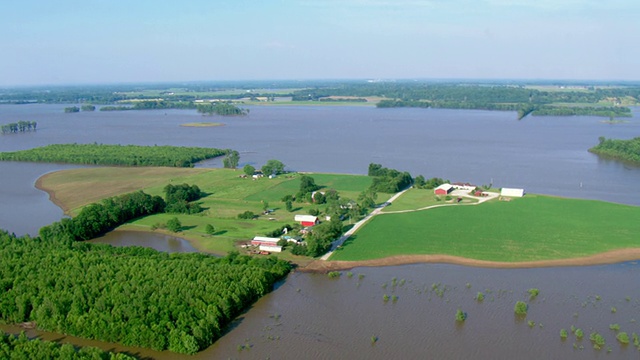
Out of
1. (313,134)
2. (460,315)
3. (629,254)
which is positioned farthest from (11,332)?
(313,134)

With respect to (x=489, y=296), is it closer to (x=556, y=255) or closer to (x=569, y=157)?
(x=556, y=255)

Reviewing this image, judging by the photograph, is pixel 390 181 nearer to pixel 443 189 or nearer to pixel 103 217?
pixel 443 189

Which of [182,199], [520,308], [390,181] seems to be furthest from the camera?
[390,181]

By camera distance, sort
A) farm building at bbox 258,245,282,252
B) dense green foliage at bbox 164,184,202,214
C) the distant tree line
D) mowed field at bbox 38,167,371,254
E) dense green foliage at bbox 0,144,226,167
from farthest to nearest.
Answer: the distant tree line < dense green foliage at bbox 0,144,226,167 < dense green foliage at bbox 164,184,202,214 < mowed field at bbox 38,167,371,254 < farm building at bbox 258,245,282,252

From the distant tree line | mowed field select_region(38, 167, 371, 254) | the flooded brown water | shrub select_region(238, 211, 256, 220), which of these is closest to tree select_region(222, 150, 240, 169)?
mowed field select_region(38, 167, 371, 254)

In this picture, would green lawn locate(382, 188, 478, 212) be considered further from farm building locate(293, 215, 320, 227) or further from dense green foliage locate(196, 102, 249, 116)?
dense green foliage locate(196, 102, 249, 116)

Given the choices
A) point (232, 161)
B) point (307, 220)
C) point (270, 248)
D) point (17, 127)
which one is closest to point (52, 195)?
point (232, 161)
